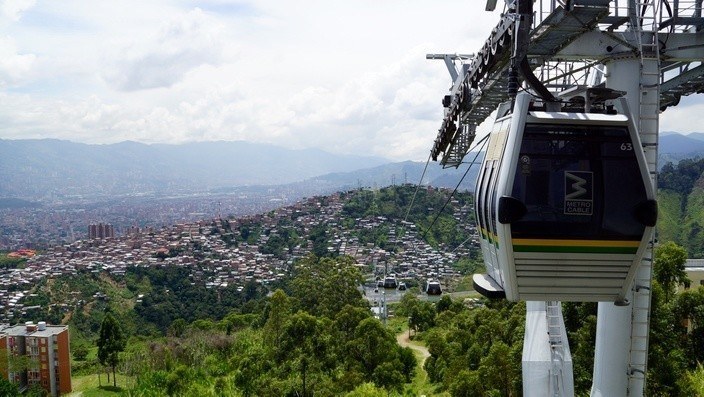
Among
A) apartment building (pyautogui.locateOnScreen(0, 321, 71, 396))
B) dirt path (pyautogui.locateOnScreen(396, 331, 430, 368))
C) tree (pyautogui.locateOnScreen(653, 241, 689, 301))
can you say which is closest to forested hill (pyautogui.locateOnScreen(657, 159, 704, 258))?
dirt path (pyautogui.locateOnScreen(396, 331, 430, 368))

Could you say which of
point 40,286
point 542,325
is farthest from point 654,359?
point 40,286

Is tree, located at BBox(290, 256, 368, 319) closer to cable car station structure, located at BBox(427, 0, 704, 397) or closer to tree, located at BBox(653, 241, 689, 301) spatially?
tree, located at BBox(653, 241, 689, 301)

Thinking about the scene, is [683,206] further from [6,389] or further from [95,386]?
[6,389]

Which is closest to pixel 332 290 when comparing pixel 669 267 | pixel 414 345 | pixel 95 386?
pixel 414 345

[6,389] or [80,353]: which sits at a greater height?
[6,389]

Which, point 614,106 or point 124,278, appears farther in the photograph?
point 124,278

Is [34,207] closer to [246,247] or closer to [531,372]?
[246,247]
